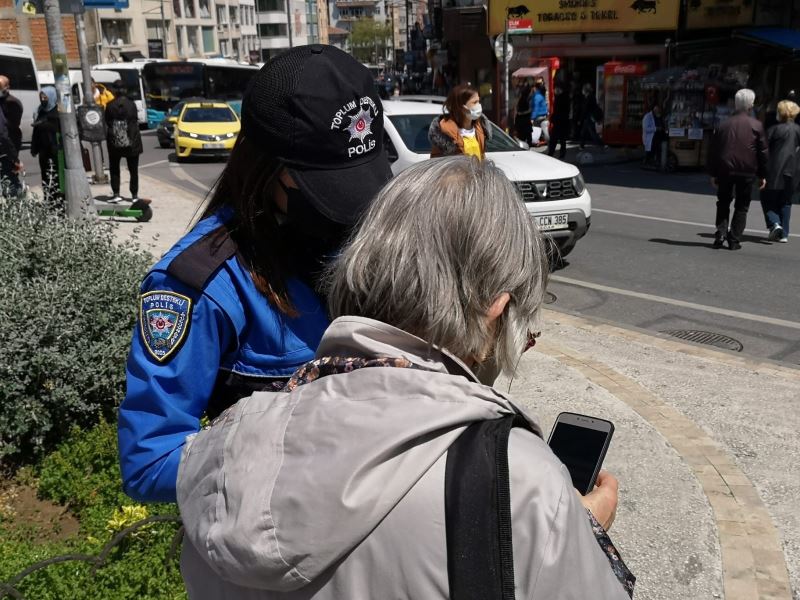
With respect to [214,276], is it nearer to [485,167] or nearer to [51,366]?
[485,167]

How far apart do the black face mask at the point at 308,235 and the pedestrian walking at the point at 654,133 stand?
1739 centimetres

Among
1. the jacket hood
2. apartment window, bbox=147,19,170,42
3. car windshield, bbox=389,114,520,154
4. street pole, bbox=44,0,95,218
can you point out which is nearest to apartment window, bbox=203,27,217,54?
apartment window, bbox=147,19,170,42

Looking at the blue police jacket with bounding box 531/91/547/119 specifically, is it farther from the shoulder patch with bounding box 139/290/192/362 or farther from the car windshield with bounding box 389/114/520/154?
the shoulder patch with bounding box 139/290/192/362

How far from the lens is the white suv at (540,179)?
8.52 metres

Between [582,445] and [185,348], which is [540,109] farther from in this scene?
[185,348]

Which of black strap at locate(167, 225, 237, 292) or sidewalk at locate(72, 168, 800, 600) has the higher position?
black strap at locate(167, 225, 237, 292)

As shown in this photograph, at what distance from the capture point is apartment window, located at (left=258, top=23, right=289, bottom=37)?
96562mm

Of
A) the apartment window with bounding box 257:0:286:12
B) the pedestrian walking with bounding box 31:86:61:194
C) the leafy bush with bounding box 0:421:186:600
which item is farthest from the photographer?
the apartment window with bounding box 257:0:286:12

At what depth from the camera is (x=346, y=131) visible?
5.32 feet

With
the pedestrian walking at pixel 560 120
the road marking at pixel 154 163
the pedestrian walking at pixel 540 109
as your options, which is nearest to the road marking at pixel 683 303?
the pedestrian walking at pixel 560 120

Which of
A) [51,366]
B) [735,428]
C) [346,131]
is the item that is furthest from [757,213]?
[346,131]

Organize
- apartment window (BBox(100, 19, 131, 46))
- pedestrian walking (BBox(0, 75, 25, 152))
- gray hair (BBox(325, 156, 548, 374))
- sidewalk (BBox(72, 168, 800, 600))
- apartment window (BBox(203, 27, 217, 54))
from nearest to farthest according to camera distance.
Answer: gray hair (BBox(325, 156, 548, 374)), sidewalk (BBox(72, 168, 800, 600)), pedestrian walking (BBox(0, 75, 25, 152)), apartment window (BBox(100, 19, 131, 46)), apartment window (BBox(203, 27, 217, 54))

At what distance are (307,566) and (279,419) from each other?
209 millimetres

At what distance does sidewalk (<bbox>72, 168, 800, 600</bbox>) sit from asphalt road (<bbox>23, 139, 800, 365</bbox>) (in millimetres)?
689
